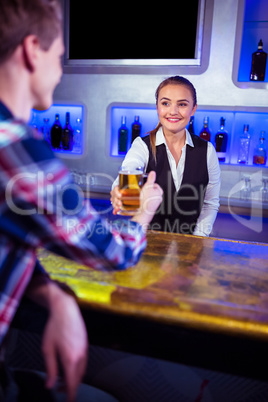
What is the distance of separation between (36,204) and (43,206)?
16 millimetres

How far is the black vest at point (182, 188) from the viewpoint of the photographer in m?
2.35

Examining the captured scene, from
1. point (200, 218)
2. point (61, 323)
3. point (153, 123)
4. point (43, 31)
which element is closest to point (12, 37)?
point (43, 31)

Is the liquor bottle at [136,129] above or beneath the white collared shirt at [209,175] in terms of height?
above

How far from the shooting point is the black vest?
2.35 meters

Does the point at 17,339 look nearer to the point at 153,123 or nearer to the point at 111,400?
the point at 111,400

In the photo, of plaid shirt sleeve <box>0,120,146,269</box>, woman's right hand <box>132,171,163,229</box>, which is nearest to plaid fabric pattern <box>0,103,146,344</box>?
plaid shirt sleeve <box>0,120,146,269</box>

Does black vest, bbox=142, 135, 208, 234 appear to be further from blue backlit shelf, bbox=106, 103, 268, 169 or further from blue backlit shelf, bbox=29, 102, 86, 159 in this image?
blue backlit shelf, bbox=29, 102, 86, 159

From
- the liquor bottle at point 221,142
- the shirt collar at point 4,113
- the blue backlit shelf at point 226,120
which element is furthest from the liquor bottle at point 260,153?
the shirt collar at point 4,113

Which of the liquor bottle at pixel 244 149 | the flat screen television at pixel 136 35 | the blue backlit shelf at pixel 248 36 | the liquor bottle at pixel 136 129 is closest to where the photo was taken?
the blue backlit shelf at pixel 248 36

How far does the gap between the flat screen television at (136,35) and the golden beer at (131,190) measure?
201 cm

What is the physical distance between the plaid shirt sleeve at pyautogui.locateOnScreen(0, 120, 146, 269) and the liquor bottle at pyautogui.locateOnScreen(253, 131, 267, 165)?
248 centimetres

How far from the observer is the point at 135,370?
1192 millimetres

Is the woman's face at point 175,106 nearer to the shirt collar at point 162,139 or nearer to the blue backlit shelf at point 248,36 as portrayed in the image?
the shirt collar at point 162,139

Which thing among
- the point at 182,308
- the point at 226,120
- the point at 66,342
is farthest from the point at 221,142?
the point at 66,342
